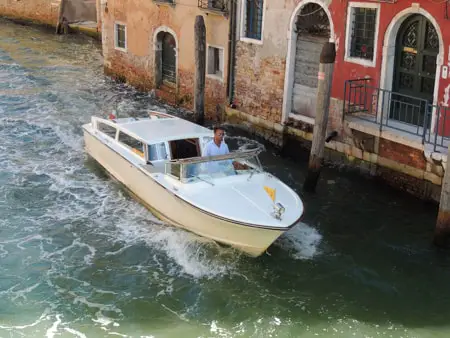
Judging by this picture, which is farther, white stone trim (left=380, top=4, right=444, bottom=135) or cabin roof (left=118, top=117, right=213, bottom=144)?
cabin roof (left=118, top=117, right=213, bottom=144)

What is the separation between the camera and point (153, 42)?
53.2 feet

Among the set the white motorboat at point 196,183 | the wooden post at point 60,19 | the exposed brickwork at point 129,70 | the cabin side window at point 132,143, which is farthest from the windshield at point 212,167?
the wooden post at point 60,19

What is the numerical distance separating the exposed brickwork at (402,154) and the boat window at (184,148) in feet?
9.68

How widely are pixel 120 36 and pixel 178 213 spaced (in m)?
9.87

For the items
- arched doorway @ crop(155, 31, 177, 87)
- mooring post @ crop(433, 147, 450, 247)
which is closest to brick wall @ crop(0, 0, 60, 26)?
arched doorway @ crop(155, 31, 177, 87)

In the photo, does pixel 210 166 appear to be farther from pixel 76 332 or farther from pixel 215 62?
pixel 215 62

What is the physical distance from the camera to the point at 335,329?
711 centimetres

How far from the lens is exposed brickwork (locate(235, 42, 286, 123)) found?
1273 centimetres

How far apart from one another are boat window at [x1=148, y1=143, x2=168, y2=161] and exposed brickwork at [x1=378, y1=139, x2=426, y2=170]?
3417 millimetres

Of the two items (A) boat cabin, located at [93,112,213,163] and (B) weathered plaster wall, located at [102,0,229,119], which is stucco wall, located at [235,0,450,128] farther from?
(A) boat cabin, located at [93,112,213,163]

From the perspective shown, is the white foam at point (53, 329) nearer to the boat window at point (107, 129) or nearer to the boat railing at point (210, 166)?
the boat railing at point (210, 166)

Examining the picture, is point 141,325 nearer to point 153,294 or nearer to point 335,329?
point 153,294

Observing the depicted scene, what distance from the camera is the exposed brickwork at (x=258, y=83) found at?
12734mm

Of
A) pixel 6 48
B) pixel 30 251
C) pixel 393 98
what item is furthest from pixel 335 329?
pixel 6 48
